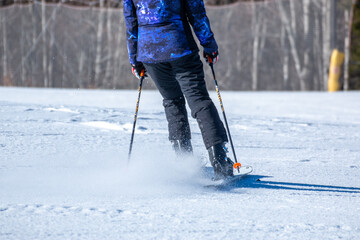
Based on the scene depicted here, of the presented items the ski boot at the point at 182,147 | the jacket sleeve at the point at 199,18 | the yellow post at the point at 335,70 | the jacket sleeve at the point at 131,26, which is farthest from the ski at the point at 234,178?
the yellow post at the point at 335,70

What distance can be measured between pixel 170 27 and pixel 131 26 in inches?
12.5

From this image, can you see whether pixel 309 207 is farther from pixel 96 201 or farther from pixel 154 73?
pixel 154 73

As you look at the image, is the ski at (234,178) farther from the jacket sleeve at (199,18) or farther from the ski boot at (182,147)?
the jacket sleeve at (199,18)

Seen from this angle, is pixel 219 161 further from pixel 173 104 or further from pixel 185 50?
pixel 185 50

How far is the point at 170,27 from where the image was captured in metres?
3.04

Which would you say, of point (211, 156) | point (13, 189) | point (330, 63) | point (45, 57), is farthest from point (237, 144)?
point (45, 57)

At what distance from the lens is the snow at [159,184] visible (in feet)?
7.06

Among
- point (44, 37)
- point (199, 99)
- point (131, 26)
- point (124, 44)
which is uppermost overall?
point (131, 26)

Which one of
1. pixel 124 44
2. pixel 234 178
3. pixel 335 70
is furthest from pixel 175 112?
pixel 124 44

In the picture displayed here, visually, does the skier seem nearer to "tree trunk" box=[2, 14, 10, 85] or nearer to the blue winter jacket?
the blue winter jacket

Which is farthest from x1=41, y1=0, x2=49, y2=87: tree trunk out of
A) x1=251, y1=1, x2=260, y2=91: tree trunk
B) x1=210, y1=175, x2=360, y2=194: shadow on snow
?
x1=210, y1=175, x2=360, y2=194: shadow on snow

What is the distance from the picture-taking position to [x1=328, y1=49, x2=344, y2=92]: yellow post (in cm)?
1238

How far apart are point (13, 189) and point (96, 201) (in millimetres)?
510

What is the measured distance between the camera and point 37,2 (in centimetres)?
1347
